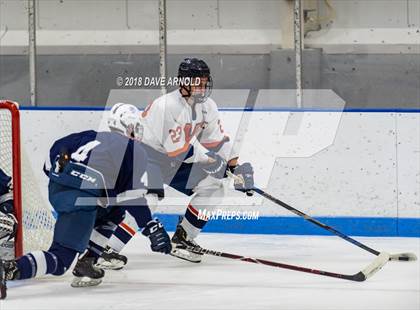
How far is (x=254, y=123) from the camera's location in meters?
5.82

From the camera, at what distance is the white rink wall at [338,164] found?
18.5 ft

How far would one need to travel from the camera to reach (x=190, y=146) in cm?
492

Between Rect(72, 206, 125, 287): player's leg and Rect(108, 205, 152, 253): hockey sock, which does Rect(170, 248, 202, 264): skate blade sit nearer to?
Rect(108, 205, 152, 253): hockey sock

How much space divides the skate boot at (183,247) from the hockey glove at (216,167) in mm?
354

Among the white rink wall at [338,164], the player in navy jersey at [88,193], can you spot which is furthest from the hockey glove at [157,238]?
A: the white rink wall at [338,164]

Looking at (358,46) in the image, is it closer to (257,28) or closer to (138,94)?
(257,28)

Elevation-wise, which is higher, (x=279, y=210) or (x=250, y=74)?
(x=250, y=74)

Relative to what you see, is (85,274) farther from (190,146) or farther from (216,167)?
(190,146)

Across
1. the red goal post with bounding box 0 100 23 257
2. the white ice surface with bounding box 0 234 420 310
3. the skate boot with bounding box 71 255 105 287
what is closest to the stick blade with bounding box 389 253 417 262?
the white ice surface with bounding box 0 234 420 310

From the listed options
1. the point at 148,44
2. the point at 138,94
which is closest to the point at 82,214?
the point at 138,94

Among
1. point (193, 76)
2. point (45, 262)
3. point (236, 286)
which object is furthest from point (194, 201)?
point (45, 262)

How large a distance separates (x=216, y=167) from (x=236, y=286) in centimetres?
79

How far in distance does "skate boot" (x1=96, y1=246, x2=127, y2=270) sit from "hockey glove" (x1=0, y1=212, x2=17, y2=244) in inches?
18.5

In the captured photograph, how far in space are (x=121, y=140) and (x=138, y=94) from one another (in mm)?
2337
